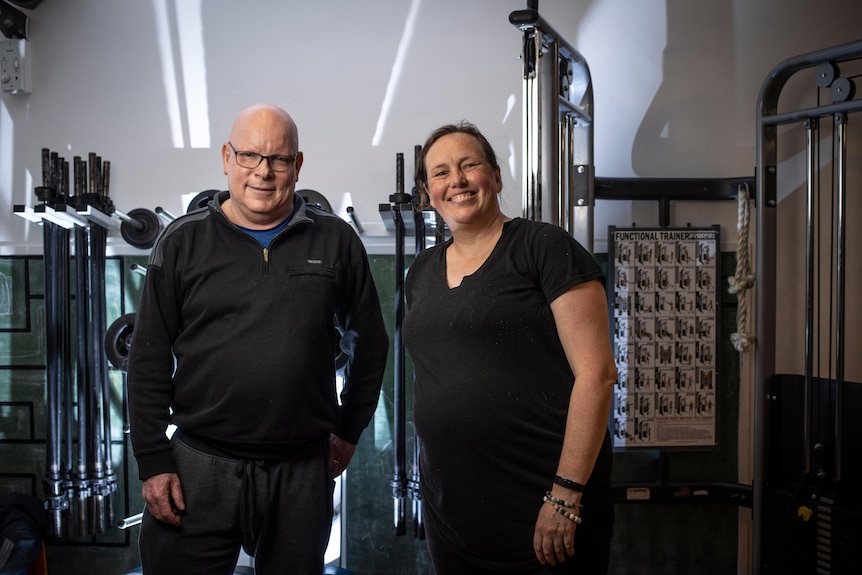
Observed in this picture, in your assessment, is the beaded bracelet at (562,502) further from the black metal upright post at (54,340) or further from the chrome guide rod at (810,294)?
the black metal upright post at (54,340)

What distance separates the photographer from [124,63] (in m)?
3.09

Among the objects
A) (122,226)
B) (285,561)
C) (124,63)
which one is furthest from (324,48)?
(285,561)

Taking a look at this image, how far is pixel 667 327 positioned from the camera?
9.46 ft

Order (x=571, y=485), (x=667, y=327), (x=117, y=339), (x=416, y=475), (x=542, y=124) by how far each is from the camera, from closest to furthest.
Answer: (x=571, y=485), (x=542, y=124), (x=416, y=475), (x=117, y=339), (x=667, y=327)

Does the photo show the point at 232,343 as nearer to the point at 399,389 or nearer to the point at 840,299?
the point at 399,389

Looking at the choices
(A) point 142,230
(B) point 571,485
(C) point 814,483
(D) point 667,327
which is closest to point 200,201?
(A) point 142,230

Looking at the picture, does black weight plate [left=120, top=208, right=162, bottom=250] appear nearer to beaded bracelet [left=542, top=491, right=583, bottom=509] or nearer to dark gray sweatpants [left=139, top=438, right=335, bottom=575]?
dark gray sweatpants [left=139, top=438, right=335, bottom=575]

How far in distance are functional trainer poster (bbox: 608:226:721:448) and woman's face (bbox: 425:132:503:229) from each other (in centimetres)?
142

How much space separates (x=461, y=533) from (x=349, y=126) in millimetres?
1978

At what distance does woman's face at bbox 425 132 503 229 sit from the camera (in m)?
1.54

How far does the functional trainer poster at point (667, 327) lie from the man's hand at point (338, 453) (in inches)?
54.4

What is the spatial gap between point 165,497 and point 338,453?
1.39 ft

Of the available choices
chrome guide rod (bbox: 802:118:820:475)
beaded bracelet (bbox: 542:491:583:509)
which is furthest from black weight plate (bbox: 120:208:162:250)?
chrome guide rod (bbox: 802:118:820:475)

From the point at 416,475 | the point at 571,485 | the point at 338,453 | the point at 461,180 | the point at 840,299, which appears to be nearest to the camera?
the point at 571,485
